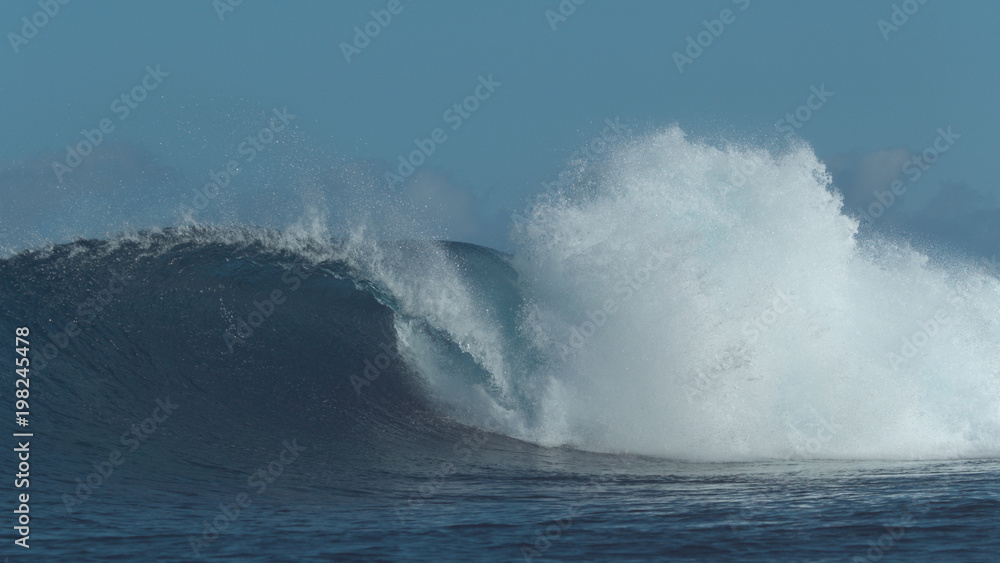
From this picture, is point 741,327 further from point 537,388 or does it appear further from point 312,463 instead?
point 312,463

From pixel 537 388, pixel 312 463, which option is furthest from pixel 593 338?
pixel 312 463

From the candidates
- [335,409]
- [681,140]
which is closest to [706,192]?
[681,140]

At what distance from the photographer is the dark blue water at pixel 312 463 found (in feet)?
22.3

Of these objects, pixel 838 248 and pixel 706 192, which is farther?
pixel 706 192

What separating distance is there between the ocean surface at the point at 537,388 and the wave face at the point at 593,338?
0.16ft

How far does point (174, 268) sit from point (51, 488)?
9.32 m

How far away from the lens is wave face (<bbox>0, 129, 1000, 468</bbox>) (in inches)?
465

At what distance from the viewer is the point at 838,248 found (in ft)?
45.4

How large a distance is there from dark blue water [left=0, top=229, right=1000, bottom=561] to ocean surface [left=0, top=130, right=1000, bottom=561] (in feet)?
0.17

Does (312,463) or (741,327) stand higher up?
(741,327)

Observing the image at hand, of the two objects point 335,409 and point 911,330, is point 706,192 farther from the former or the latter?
point 335,409

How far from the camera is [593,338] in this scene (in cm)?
1298

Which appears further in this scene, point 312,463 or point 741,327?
point 741,327

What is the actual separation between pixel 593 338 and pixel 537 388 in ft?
3.92
